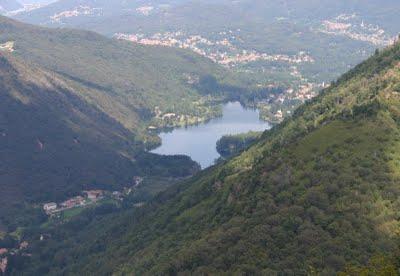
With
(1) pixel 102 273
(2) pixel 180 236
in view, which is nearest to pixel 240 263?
(2) pixel 180 236

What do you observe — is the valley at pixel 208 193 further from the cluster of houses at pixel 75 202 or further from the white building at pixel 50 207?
the cluster of houses at pixel 75 202

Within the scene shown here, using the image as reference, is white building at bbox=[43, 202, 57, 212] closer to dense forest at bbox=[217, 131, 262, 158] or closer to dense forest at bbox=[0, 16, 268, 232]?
dense forest at bbox=[0, 16, 268, 232]

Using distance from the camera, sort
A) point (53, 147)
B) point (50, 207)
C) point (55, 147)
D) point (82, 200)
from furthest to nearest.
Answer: point (55, 147)
point (53, 147)
point (82, 200)
point (50, 207)

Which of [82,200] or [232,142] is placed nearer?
[82,200]

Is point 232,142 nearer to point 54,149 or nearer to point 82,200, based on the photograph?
point 54,149

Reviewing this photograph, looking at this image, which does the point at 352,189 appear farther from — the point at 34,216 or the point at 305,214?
the point at 34,216

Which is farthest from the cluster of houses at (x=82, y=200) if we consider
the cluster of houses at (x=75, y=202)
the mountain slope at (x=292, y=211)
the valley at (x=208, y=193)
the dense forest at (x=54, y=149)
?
the mountain slope at (x=292, y=211)

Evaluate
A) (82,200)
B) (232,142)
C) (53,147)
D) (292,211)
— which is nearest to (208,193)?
(292,211)

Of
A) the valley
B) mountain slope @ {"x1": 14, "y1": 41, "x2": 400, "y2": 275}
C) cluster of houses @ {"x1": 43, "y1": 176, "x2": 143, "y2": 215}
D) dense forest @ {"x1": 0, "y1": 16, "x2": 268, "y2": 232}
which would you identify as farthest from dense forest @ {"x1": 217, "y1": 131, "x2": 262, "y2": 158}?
mountain slope @ {"x1": 14, "y1": 41, "x2": 400, "y2": 275}

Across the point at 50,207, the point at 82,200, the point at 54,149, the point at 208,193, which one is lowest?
the point at 82,200
